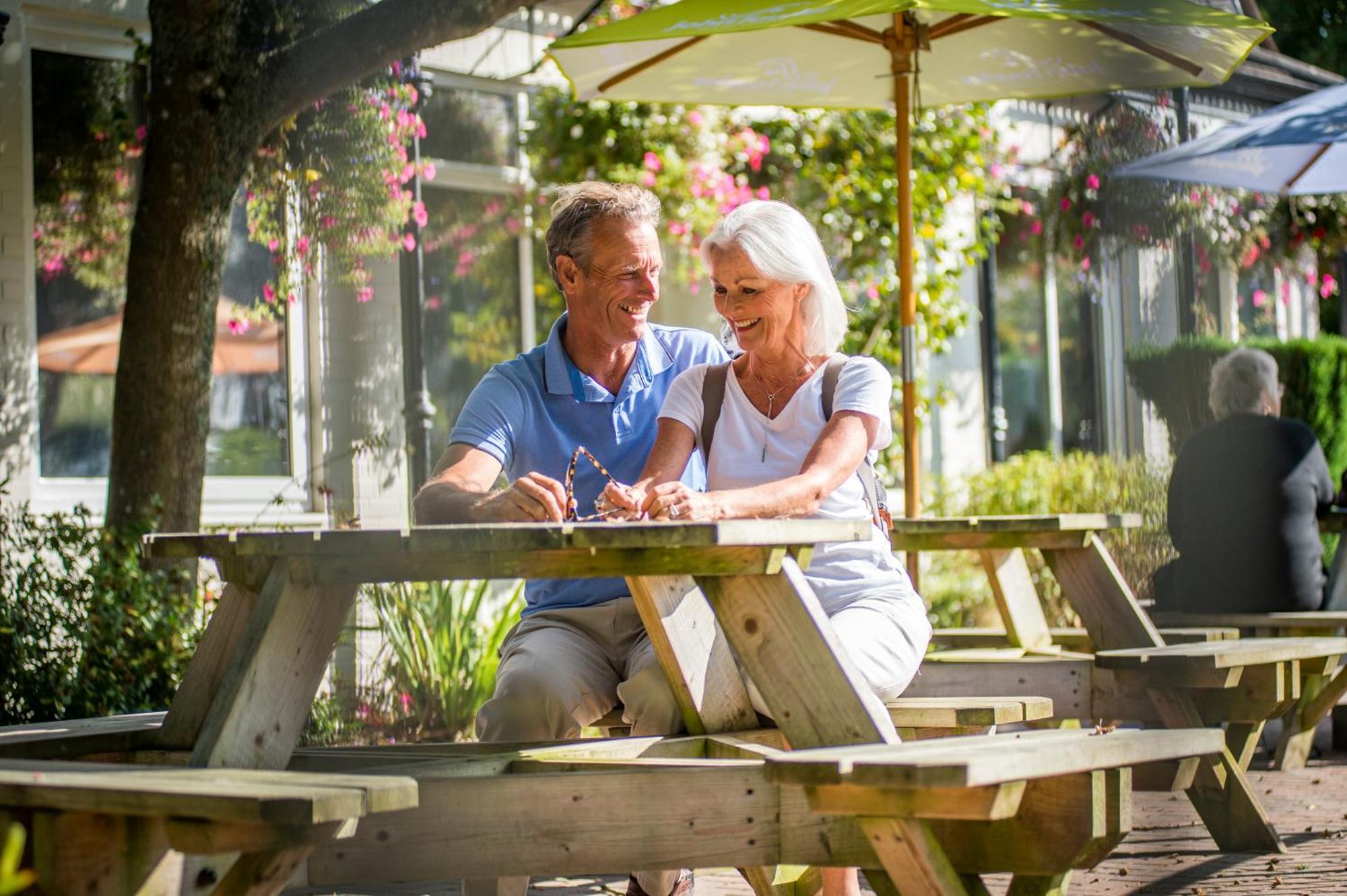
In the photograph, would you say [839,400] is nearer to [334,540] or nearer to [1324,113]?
[334,540]

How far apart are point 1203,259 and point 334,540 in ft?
34.3

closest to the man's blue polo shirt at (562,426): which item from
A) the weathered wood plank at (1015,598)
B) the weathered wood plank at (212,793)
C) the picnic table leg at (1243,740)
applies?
the weathered wood plank at (212,793)

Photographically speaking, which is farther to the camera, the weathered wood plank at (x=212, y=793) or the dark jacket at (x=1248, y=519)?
the dark jacket at (x=1248, y=519)

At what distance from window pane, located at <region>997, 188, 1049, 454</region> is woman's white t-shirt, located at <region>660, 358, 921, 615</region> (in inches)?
338

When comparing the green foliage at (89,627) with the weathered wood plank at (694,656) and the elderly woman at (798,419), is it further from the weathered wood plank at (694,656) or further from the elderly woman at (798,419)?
the weathered wood plank at (694,656)

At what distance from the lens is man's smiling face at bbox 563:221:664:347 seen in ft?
11.6

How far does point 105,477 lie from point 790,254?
427 cm

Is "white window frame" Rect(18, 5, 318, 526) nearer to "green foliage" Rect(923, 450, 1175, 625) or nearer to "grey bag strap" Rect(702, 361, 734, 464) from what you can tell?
"grey bag strap" Rect(702, 361, 734, 464)

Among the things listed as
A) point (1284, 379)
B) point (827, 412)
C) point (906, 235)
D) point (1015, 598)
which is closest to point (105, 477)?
point (906, 235)

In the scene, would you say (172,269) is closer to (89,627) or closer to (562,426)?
(89,627)

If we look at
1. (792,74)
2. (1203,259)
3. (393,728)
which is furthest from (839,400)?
(1203,259)

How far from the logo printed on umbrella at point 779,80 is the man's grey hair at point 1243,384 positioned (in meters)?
1.74

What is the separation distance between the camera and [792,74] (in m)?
5.80

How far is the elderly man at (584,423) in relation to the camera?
333 cm
